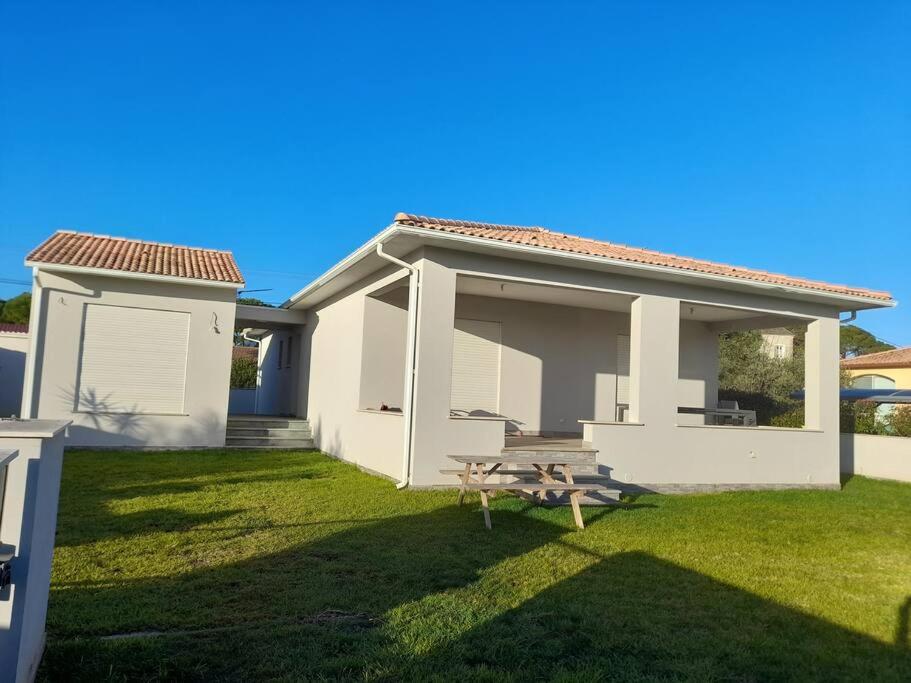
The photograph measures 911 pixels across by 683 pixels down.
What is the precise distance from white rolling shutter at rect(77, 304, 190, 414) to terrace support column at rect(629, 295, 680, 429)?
9273 mm

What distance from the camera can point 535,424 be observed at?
13453 millimetres

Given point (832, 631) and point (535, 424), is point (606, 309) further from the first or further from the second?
point (832, 631)

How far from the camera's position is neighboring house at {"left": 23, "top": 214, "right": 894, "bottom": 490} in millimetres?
9664

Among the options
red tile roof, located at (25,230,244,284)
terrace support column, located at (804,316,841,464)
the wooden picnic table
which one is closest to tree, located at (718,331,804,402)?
terrace support column, located at (804,316,841,464)

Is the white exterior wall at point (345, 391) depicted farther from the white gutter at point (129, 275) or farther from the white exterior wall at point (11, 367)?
the white exterior wall at point (11, 367)

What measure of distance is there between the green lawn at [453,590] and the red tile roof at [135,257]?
5340 mm

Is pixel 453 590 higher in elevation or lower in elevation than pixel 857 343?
lower

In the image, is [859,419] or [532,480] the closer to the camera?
[532,480]

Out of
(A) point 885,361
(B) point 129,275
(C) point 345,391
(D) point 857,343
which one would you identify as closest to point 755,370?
(A) point 885,361

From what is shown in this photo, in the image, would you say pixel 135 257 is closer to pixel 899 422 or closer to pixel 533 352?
pixel 533 352

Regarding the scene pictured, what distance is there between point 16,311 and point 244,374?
2217 centimetres

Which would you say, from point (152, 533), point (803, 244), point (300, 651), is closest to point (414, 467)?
point (152, 533)

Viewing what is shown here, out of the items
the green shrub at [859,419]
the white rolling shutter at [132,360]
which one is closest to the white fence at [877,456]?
the green shrub at [859,419]

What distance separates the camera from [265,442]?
14914 millimetres
